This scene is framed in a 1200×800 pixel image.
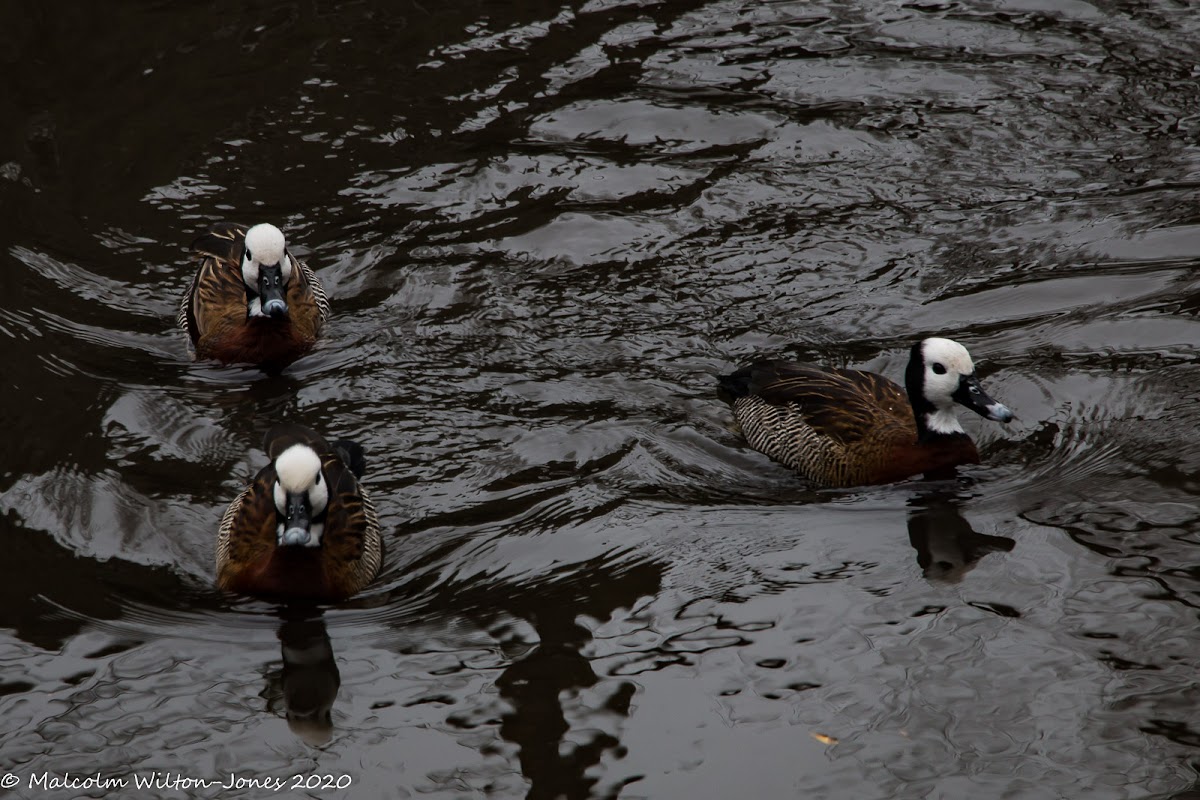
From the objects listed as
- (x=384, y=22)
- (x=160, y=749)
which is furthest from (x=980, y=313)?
(x=384, y=22)

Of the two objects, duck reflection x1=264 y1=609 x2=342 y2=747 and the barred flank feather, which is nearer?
duck reflection x1=264 y1=609 x2=342 y2=747

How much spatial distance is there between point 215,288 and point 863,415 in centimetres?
505

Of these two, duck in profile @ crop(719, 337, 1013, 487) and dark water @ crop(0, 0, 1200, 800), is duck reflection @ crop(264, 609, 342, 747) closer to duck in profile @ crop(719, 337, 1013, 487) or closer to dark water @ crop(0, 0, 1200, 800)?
dark water @ crop(0, 0, 1200, 800)

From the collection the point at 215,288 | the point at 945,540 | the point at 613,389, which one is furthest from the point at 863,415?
the point at 215,288

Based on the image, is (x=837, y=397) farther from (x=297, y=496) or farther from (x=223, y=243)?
(x=223, y=243)

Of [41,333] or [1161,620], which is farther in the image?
[41,333]

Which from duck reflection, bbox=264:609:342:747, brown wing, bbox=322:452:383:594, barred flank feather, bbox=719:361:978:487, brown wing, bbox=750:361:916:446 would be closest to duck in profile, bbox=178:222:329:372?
brown wing, bbox=322:452:383:594

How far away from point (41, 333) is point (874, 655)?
694cm

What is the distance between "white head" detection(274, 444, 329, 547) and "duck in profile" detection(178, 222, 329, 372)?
2812mm

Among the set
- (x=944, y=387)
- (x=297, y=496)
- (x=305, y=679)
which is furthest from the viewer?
(x=944, y=387)

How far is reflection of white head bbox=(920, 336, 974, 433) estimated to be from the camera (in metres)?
8.76

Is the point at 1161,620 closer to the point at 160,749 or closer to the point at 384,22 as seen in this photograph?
the point at 160,749

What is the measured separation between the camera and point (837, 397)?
9312 millimetres

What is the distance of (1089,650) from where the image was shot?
6934 mm
